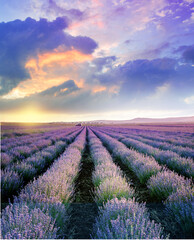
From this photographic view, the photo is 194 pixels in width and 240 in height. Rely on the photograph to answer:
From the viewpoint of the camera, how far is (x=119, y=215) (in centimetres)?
179

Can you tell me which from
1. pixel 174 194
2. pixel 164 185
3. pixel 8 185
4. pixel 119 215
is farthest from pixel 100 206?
pixel 8 185

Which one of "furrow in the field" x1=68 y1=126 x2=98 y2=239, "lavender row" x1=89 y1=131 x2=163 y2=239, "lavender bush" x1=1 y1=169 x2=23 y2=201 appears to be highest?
"lavender row" x1=89 y1=131 x2=163 y2=239

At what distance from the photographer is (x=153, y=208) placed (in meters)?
2.83

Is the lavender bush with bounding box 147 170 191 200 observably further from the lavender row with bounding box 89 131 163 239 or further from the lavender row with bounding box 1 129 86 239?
the lavender row with bounding box 1 129 86 239

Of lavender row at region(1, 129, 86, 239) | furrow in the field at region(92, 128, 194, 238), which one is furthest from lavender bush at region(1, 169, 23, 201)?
furrow in the field at region(92, 128, 194, 238)

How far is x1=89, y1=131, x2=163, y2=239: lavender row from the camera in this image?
56.0 inches

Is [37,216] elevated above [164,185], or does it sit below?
above

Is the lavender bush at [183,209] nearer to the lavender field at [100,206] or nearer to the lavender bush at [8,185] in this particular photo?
the lavender field at [100,206]

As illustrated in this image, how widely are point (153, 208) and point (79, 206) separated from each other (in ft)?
4.86

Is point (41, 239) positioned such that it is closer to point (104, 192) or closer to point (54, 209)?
point (54, 209)

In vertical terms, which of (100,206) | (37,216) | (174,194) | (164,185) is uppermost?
(37,216)

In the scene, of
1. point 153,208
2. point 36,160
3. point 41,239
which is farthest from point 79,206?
point 36,160

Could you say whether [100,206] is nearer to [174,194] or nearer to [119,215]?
[119,215]

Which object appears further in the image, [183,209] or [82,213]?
[82,213]
